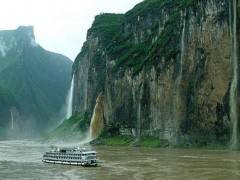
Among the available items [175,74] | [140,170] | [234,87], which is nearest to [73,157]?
[140,170]

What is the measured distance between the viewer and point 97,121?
150 m

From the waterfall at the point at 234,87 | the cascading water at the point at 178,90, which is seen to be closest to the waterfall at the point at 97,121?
the cascading water at the point at 178,90

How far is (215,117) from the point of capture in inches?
3996

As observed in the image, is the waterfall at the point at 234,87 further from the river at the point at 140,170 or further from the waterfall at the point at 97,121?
the waterfall at the point at 97,121

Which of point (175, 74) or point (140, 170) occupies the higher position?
point (175, 74)

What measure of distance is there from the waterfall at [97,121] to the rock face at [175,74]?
2.26 m

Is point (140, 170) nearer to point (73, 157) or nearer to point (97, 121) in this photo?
point (73, 157)

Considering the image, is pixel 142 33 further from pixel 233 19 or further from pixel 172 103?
pixel 233 19

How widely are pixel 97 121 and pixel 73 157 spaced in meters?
76.8

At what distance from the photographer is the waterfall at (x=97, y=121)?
146637 mm

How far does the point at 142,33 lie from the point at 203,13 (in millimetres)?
50098

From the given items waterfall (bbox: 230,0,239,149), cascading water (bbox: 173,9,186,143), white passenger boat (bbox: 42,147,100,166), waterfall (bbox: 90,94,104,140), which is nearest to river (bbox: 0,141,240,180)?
white passenger boat (bbox: 42,147,100,166)

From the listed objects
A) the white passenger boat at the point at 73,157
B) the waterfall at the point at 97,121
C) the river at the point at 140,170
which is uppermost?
the waterfall at the point at 97,121

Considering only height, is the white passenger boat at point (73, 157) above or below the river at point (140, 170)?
above
